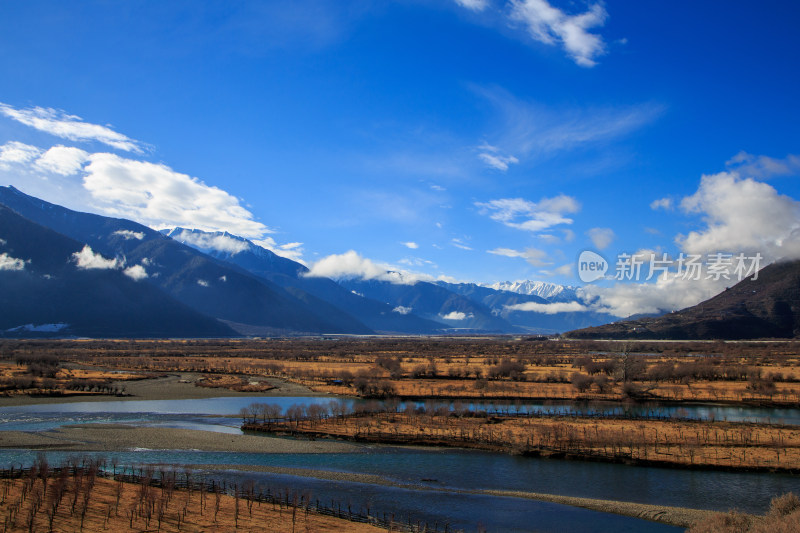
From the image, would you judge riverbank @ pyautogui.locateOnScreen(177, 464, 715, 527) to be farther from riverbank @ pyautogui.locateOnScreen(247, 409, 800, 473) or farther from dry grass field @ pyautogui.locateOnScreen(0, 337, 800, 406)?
dry grass field @ pyautogui.locateOnScreen(0, 337, 800, 406)

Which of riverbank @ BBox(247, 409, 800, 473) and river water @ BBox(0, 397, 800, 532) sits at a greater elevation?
riverbank @ BBox(247, 409, 800, 473)

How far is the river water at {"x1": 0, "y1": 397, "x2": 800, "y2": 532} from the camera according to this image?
98.6 feet

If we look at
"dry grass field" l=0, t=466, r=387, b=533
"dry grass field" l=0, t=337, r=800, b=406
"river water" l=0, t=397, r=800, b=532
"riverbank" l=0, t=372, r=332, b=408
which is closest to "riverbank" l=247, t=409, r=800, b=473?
"river water" l=0, t=397, r=800, b=532

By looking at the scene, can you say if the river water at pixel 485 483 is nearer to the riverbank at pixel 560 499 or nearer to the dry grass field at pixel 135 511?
the riverbank at pixel 560 499

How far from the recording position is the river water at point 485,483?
30047 millimetres

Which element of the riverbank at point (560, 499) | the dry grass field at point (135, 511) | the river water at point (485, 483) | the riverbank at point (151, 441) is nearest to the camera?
the dry grass field at point (135, 511)

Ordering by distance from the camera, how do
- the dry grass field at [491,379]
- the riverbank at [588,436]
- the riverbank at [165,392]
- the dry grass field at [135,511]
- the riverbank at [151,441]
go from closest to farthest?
1. the dry grass field at [135,511]
2. the riverbank at [588,436]
3. the riverbank at [151,441]
4. the riverbank at [165,392]
5. the dry grass field at [491,379]

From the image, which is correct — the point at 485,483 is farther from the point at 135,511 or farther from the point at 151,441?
the point at 151,441

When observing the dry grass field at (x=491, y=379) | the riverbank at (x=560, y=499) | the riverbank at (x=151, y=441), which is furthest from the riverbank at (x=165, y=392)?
the riverbank at (x=560, y=499)

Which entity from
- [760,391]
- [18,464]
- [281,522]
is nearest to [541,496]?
[281,522]

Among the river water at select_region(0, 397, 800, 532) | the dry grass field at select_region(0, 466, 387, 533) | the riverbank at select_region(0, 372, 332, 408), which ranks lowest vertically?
the riverbank at select_region(0, 372, 332, 408)

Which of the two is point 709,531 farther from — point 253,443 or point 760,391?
point 760,391

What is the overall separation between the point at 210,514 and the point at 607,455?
3040 cm

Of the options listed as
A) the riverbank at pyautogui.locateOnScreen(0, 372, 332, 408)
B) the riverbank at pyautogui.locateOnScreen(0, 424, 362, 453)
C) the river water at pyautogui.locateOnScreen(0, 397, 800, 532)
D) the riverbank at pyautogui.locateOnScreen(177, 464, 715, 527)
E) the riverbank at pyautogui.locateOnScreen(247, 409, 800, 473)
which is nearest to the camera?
the riverbank at pyautogui.locateOnScreen(177, 464, 715, 527)
